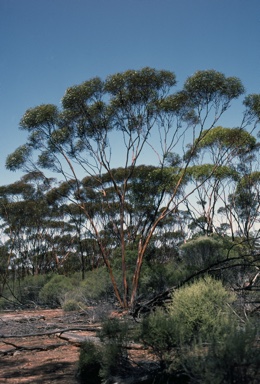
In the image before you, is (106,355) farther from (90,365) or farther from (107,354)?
(90,365)

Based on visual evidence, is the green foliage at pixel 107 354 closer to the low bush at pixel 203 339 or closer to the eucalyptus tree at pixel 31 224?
the low bush at pixel 203 339

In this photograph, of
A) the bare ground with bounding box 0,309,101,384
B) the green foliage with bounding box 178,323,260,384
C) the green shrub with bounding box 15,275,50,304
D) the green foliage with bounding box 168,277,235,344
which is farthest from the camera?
the green shrub with bounding box 15,275,50,304

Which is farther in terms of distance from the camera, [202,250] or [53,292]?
[202,250]

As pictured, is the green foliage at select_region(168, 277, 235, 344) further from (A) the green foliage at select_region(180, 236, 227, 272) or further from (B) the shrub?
(A) the green foliage at select_region(180, 236, 227, 272)

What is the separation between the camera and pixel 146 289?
15125 mm

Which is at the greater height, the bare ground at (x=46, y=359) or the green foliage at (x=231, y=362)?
the green foliage at (x=231, y=362)

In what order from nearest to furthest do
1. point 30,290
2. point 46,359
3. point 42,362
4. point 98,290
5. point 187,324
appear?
point 187,324
point 42,362
point 46,359
point 98,290
point 30,290

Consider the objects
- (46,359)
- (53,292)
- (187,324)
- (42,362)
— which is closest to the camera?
(187,324)

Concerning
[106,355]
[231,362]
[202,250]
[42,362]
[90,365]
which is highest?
[202,250]

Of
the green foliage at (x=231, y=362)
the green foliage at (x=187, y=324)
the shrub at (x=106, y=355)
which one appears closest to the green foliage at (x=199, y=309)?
the green foliage at (x=187, y=324)

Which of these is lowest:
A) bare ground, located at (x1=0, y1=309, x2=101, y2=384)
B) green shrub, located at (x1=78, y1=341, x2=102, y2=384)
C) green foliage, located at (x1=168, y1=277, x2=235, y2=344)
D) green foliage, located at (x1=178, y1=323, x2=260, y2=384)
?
bare ground, located at (x1=0, y1=309, x2=101, y2=384)

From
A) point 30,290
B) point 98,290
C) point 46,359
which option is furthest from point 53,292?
point 46,359

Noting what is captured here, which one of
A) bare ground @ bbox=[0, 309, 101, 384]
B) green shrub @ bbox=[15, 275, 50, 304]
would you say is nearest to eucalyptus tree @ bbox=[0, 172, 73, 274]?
green shrub @ bbox=[15, 275, 50, 304]

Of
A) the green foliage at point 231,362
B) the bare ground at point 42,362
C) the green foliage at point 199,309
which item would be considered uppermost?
the green foliage at point 199,309
